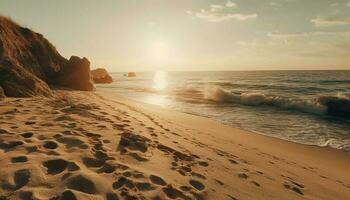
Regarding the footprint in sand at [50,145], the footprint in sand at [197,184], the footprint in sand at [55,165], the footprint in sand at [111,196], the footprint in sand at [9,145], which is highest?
the footprint in sand at [9,145]

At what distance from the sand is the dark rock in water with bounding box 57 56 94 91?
478 inches

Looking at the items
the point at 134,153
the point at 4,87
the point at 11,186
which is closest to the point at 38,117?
Answer: the point at 134,153

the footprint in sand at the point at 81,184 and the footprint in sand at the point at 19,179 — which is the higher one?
the footprint in sand at the point at 19,179

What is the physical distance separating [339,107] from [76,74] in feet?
62.6

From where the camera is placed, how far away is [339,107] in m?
16.3

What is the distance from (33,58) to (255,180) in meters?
16.1

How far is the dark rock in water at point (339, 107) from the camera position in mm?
15709

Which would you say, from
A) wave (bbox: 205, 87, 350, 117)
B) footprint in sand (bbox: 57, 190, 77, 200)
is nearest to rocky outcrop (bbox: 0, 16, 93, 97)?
footprint in sand (bbox: 57, 190, 77, 200)

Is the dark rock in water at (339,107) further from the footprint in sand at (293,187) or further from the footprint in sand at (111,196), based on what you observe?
the footprint in sand at (111,196)

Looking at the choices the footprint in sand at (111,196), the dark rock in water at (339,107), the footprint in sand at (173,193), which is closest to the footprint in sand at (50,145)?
the footprint in sand at (111,196)

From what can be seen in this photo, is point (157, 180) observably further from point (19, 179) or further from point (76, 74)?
point (76, 74)

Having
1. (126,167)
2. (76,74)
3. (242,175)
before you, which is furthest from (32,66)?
(242,175)

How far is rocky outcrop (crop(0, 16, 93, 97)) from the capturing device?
9047 mm

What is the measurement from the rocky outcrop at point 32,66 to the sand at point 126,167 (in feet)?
10.0
